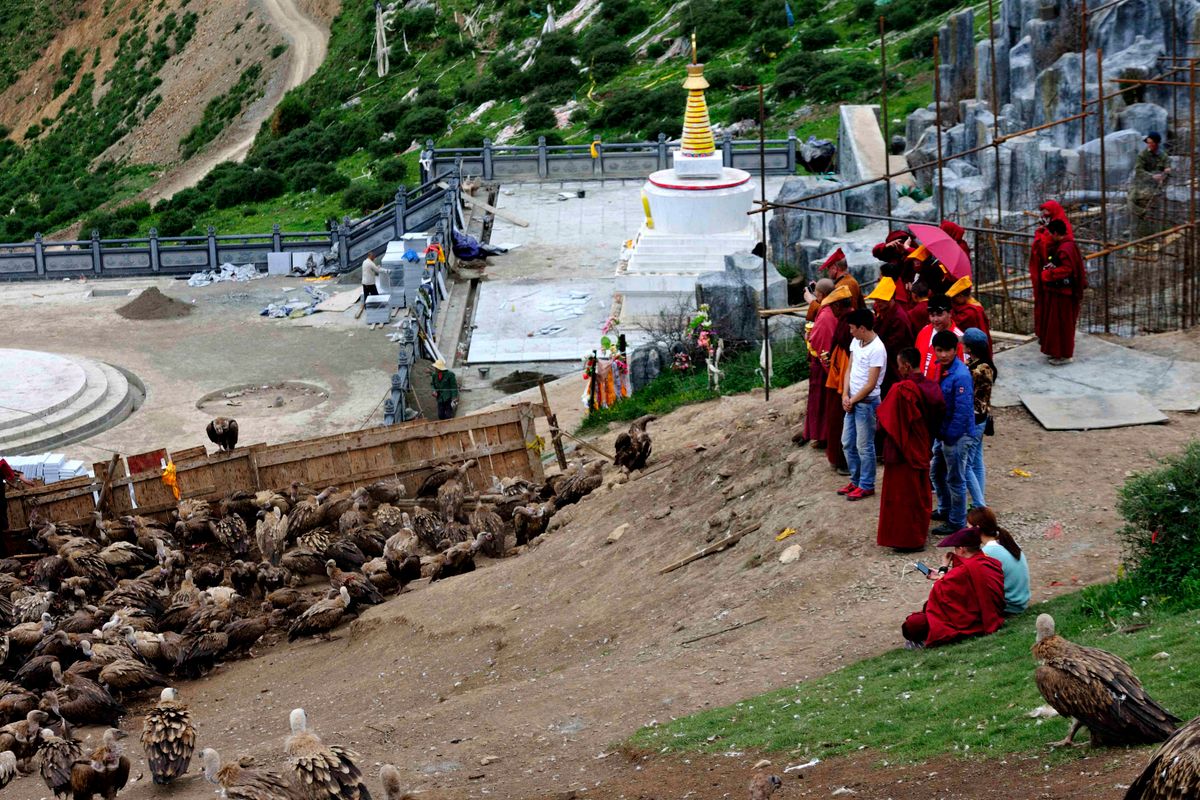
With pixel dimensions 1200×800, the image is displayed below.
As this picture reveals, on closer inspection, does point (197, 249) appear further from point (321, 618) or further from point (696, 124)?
point (321, 618)

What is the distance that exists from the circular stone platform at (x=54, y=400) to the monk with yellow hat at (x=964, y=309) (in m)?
16.8

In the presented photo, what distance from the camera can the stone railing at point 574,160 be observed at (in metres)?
40.3

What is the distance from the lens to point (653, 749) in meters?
10.6

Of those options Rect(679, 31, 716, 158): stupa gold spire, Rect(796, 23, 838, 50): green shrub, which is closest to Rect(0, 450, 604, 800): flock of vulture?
Rect(679, 31, 716, 158): stupa gold spire

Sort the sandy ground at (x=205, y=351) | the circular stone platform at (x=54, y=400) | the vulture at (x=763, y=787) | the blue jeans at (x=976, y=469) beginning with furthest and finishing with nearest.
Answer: the sandy ground at (x=205, y=351) < the circular stone platform at (x=54, y=400) < the blue jeans at (x=976, y=469) < the vulture at (x=763, y=787)

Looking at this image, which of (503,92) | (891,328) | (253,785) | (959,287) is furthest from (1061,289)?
(503,92)

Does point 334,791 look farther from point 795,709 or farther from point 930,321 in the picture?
point 930,321

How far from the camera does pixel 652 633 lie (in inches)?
527

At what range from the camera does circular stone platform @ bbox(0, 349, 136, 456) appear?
86.5 ft

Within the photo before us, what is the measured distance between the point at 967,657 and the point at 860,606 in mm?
1704

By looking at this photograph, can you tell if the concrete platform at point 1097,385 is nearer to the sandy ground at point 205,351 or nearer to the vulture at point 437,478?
the vulture at point 437,478

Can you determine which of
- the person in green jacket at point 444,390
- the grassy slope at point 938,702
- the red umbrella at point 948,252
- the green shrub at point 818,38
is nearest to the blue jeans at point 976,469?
the grassy slope at point 938,702

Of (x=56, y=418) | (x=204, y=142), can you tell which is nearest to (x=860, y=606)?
(x=56, y=418)

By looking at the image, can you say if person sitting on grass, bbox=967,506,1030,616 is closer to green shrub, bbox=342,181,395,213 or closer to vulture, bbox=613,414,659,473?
vulture, bbox=613,414,659,473
